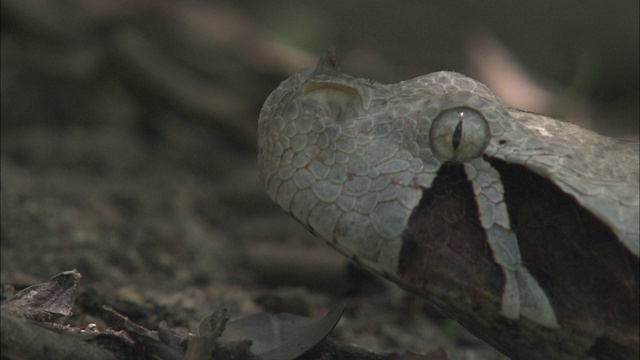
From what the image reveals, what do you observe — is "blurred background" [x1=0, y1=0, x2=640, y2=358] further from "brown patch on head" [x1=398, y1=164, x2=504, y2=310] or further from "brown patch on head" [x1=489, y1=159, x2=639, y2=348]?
"brown patch on head" [x1=489, y1=159, x2=639, y2=348]

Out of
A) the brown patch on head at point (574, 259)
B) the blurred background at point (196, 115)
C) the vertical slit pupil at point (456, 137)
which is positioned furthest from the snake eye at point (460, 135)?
the blurred background at point (196, 115)

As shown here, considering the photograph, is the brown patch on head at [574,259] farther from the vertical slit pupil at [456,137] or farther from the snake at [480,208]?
the vertical slit pupil at [456,137]

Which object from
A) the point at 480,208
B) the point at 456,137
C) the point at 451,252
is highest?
the point at 456,137

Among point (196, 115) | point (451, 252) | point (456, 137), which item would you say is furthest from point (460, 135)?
point (196, 115)

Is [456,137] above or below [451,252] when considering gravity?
above

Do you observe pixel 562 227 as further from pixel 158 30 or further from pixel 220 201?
pixel 158 30

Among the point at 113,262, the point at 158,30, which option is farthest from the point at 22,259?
the point at 158,30

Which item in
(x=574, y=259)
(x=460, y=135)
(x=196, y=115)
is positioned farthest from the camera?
(x=196, y=115)

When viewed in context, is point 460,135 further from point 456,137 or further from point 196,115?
point 196,115

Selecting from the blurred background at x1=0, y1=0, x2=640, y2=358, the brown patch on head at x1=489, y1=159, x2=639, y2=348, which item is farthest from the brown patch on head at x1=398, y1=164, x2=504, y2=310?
the blurred background at x1=0, y1=0, x2=640, y2=358
